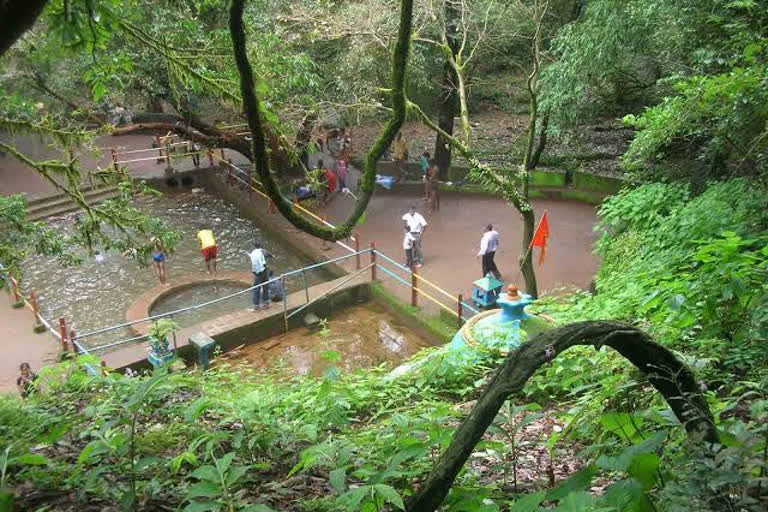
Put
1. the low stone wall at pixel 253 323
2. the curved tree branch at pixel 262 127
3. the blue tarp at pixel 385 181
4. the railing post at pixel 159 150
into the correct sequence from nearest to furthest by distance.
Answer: the curved tree branch at pixel 262 127 → the low stone wall at pixel 253 323 → the blue tarp at pixel 385 181 → the railing post at pixel 159 150

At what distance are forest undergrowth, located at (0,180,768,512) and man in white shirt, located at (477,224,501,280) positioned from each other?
5.69 m

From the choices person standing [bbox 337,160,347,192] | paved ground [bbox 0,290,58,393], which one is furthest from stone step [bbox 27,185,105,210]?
person standing [bbox 337,160,347,192]

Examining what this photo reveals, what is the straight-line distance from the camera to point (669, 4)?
10.1 metres

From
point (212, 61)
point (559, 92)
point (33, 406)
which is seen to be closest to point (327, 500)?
point (33, 406)

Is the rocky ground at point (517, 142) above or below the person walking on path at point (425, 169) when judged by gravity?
above

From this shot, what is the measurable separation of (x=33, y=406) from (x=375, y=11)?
975 centimetres

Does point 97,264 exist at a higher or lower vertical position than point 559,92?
lower

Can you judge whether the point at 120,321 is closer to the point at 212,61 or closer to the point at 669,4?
the point at 212,61

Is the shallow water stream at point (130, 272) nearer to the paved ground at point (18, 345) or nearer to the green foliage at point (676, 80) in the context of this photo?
the paved ground at point (18, 345)

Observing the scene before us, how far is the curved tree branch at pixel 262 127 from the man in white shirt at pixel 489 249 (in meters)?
7.20

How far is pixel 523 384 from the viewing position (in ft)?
7.56

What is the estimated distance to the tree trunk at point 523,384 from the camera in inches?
89.8

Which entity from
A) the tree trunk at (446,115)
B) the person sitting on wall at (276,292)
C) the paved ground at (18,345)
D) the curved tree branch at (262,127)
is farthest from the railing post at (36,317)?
the tree trunk at (446,115)

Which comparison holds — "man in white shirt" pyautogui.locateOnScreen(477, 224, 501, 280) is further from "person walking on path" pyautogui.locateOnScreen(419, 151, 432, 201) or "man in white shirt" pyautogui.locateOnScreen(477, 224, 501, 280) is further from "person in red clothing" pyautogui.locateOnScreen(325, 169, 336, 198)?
"person in red clothing" pyautogui.locateOnScreen(325, 169, 336, 198)
